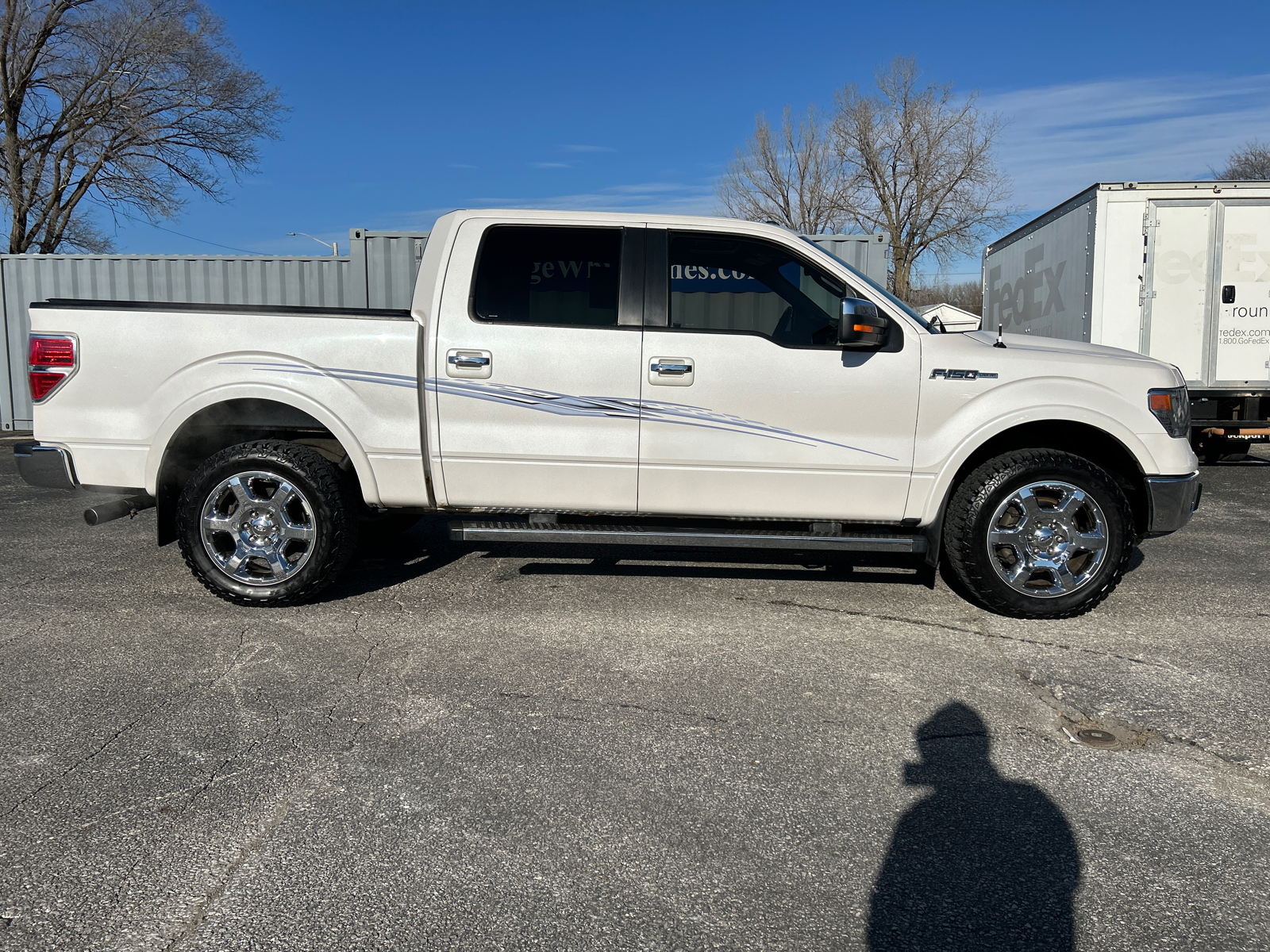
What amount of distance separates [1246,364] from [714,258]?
7726 mm

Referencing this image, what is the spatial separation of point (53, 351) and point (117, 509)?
88 centimetres

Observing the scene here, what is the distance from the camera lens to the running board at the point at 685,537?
4.72 metres

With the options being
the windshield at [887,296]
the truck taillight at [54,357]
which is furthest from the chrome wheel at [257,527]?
the windshield at [887,296]

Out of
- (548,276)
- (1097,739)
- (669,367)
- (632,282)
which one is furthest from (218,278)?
(1097,739)

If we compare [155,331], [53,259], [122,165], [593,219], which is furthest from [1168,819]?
[122,165]

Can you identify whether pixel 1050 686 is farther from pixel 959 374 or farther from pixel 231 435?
pixel 231 435

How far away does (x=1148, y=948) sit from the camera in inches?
85.7

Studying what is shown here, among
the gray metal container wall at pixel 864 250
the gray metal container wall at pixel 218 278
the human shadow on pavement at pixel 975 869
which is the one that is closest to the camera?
the human shadow on pavement at pixel 975 869

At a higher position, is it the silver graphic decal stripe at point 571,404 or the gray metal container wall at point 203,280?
the gray metal container wall at point 203,280

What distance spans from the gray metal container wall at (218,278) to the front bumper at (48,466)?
836cm

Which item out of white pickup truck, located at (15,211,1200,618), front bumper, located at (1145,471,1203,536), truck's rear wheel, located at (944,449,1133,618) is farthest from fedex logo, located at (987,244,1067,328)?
truck's rear wheel, located at (944,449,1133,618)

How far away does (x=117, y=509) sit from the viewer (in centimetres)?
484

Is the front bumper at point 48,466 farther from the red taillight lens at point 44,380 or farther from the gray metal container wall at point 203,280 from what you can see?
the gray metal container wall at point 203,280

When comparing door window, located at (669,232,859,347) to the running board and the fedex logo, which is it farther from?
the fedex logo
